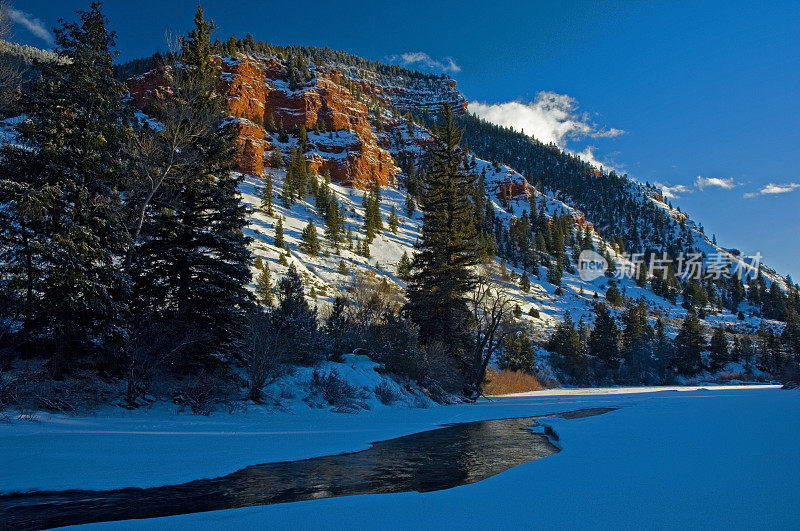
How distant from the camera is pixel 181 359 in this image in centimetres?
1241

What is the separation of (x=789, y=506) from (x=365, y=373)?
49.5 ft

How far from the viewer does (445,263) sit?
25.3 m

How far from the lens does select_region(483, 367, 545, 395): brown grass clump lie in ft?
93.1

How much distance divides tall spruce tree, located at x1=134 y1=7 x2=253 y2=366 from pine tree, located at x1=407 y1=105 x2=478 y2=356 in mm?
12493

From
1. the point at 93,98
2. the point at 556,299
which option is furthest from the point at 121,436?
the point at 556,299

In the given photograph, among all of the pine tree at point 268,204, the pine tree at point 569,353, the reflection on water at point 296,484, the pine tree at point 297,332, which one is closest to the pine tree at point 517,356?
the pine tree at point 569,353

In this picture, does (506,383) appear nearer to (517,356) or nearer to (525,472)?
(517,356)

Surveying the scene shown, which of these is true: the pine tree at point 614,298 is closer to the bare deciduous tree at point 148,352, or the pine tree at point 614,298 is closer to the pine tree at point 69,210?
the bare deciduous tree at point 148,352

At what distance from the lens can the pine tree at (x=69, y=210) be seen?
10.3 metres

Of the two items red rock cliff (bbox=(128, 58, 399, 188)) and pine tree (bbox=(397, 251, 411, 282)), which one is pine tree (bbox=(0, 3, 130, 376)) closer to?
pine tree (bbox=(397, 251, 411, 282))

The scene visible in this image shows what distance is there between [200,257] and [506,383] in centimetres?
2388

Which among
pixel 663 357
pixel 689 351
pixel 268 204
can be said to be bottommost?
pixel 663 357

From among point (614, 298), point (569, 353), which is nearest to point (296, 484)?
point (569, 353)

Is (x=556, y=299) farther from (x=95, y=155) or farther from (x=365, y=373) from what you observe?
(x=95, y=155)
